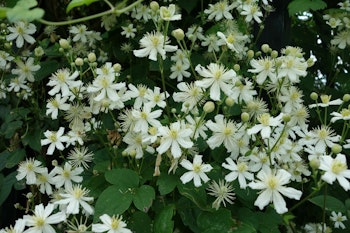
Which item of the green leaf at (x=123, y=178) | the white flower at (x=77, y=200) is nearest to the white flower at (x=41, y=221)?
the white flower at (x=77, y=200)

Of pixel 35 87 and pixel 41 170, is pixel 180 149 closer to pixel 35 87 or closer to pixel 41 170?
pixel 41 170

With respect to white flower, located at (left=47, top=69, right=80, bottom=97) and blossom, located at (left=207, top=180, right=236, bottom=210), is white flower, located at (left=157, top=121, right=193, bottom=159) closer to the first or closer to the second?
blossom, located at (left=207, top=180, right=236, bottom=210)

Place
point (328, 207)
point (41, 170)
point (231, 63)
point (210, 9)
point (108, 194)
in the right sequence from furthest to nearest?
point (210, 9), point (231, 63), point (41, 170), point (328, 207), point (108, 194)

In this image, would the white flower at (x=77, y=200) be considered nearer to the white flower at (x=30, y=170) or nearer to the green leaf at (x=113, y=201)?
the green leaf at (x=113, y=201)

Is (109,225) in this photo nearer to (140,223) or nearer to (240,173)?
(140,223)

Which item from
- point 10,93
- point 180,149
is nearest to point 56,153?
point 10,93

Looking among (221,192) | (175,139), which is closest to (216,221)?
(221,192)

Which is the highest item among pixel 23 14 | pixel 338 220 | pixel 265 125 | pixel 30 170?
pixel 23 14

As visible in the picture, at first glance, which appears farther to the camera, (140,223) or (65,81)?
(65,81)
